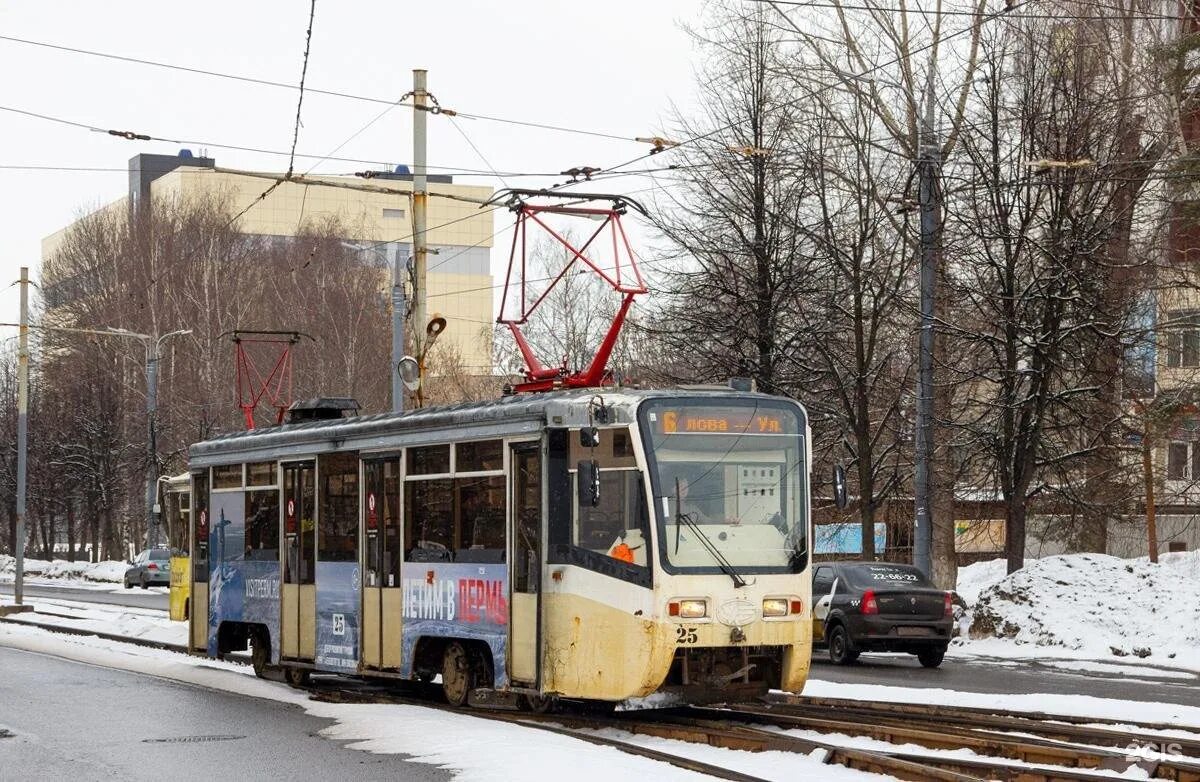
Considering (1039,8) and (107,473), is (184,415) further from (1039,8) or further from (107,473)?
(1039,8)

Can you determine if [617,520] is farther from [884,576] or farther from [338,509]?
[884,576]

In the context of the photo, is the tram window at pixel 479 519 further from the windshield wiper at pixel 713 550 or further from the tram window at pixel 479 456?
the windshield wiper at pixel 713 550

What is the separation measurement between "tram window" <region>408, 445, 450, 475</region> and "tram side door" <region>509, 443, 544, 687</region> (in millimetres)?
1259

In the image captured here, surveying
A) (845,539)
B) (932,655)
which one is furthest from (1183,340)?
(932,655)

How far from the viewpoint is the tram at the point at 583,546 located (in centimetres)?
1435

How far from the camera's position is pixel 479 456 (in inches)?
636

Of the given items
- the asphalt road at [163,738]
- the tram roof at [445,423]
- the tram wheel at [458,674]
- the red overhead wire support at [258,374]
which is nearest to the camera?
the asphalt road at [163,738]

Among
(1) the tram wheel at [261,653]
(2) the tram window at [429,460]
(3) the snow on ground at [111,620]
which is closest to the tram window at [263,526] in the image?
(1) the tram wheel at [261,653]

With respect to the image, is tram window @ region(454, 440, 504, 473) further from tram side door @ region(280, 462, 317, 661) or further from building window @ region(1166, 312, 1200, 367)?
building window @ region(1166, 312, 1200, 367)

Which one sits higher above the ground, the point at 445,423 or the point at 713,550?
the point at 445,423

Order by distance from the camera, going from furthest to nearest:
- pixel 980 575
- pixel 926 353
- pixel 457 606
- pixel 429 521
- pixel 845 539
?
pixel 845 539
pixel 980 575
pixel 926 353
pixel 429 521
pixel 457 606

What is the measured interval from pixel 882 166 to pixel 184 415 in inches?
1448

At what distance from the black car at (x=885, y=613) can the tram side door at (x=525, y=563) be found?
342 inches

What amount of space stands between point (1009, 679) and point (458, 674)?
7.88 metres
